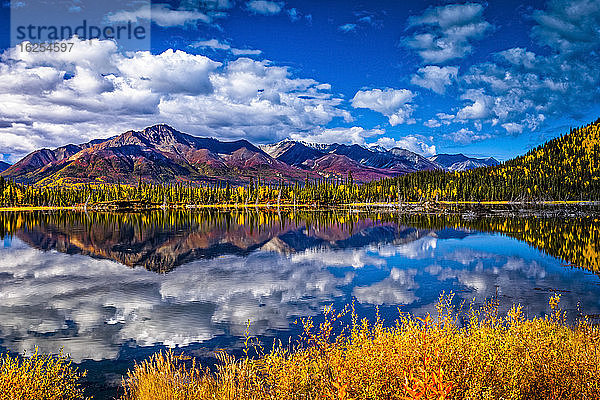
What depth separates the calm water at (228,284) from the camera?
24797mm

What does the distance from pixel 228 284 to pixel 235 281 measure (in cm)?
165

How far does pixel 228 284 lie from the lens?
131ft

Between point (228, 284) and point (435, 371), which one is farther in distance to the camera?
point (228, 284)

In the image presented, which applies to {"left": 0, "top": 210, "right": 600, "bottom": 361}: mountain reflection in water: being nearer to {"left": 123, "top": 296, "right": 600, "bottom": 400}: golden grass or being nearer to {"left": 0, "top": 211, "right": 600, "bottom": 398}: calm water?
{"left": 0, "top": 211, "right": 600, "bottom": 398}: calm water

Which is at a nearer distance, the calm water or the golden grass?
the golden grass

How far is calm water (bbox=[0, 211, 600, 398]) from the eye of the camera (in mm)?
24797

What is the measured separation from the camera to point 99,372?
761 inches

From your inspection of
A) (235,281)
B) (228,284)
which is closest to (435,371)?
(228,284)

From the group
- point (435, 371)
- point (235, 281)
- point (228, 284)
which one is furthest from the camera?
point (235, 281)

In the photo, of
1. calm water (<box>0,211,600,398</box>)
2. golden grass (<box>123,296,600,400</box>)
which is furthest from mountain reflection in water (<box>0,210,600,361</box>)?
golden grass (<box>123,296,600,400</box>)

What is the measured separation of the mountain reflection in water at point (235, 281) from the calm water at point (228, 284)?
0.40 feet

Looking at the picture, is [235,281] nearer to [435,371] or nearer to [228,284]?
[228,284]

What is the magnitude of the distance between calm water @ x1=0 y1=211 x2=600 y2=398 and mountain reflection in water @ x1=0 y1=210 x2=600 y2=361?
0.12 metres

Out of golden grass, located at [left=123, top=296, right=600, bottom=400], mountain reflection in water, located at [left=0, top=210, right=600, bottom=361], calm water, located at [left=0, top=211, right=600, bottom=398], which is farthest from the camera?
mountain reflection in water, located at [left=0, top=210, right=600, bottom=361]
